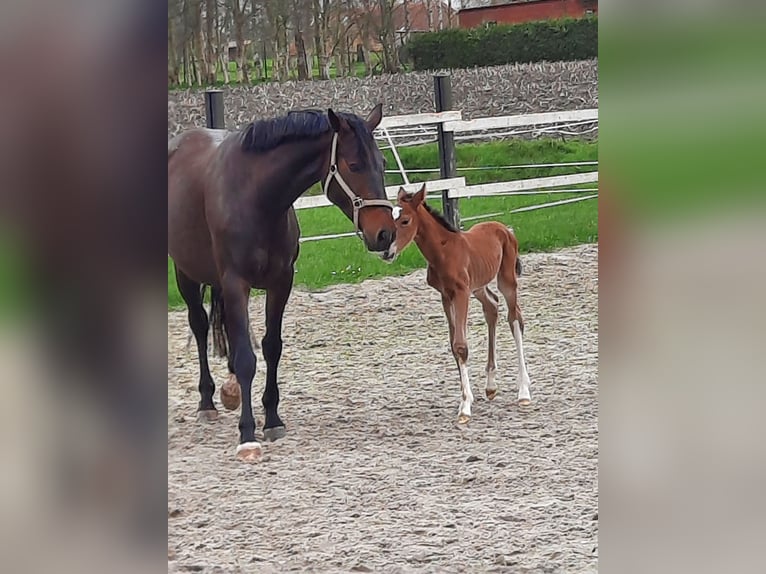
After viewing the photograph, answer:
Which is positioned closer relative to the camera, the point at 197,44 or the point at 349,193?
the point at 197,44

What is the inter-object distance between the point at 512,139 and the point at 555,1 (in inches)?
15.2

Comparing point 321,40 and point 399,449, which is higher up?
point 321,40

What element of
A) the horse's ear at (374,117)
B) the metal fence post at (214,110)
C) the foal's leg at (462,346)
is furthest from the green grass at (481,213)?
the metal fence post at (214,110)

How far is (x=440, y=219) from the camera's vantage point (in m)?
3.06

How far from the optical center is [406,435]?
9.89 ft

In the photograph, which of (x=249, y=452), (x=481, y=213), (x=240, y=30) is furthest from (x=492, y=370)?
(x=240, y=30)

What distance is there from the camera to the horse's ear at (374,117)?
281 cm

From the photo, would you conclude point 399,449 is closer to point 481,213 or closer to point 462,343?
point 462,343

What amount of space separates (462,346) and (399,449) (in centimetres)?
36

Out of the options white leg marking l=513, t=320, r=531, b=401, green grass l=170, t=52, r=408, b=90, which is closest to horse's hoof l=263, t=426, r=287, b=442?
white leg marking l=513, t=320, r=531, b=401

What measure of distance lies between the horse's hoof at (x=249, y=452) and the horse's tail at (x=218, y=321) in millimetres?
264

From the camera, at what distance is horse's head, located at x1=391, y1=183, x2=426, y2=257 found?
9.74 feet
